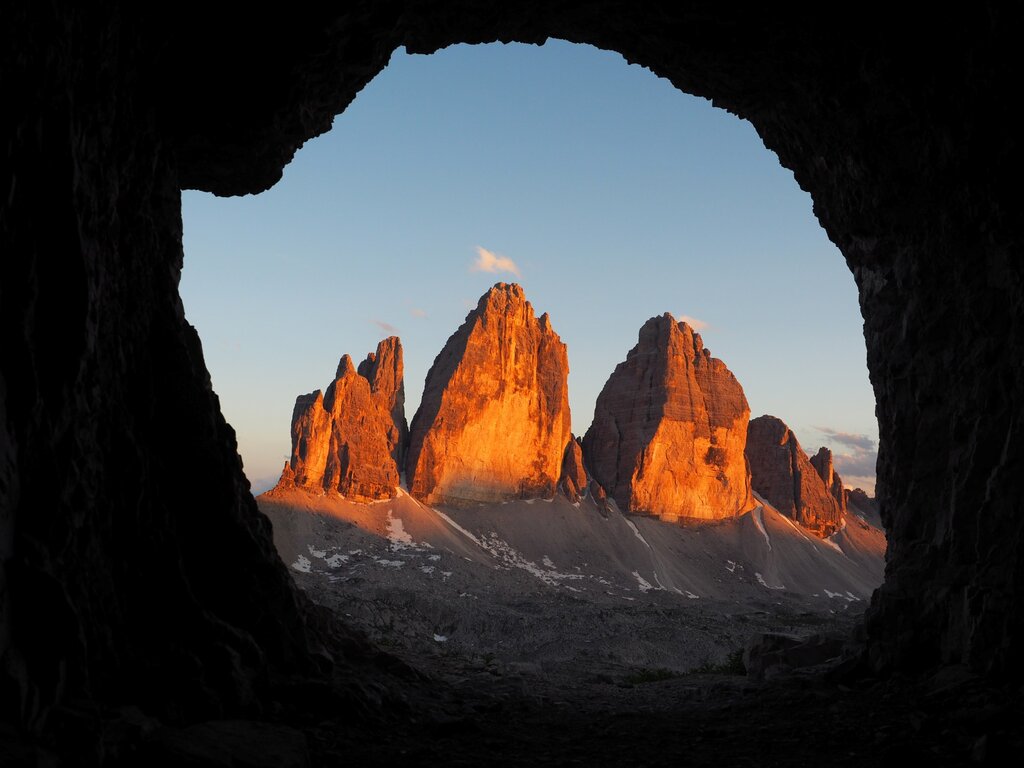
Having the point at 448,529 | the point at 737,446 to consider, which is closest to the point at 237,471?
the point at 448,529


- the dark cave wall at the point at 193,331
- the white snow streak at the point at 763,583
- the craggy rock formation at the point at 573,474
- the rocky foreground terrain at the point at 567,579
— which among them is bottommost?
the white snow streak at the point at 763,583

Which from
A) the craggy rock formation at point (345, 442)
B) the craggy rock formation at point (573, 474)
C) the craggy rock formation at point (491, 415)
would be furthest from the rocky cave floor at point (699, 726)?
the craggy rock formation at point (573, 474)

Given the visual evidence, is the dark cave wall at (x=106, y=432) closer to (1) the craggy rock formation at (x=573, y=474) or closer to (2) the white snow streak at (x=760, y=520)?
(1) the craggy rock formation at (x=573, y=474)

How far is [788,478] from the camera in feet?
484

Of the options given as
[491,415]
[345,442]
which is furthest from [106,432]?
[491,415]

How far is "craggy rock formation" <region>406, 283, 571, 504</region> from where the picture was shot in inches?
4747

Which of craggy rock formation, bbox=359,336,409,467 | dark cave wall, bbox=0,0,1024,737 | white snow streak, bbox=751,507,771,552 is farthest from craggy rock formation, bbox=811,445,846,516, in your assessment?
dark cave wall, bbox=0,0,1024,737

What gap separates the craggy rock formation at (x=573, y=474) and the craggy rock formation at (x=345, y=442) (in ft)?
104

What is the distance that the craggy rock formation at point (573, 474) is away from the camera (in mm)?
127231

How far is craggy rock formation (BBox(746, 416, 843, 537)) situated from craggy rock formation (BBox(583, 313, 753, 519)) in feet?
39.2

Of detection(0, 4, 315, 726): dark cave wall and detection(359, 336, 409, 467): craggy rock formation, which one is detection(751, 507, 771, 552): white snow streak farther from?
detection(0, 4, 315, 726): dark cave wall

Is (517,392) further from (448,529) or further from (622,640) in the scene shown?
(622,640)

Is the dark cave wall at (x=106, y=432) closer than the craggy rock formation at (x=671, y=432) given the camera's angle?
Yes

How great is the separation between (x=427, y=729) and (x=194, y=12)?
36.6 feet
